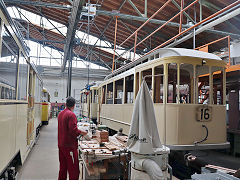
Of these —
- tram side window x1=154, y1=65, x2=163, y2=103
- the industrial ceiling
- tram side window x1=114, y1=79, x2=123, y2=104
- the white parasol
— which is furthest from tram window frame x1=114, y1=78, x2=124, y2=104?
the white parasol

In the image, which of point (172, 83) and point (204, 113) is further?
point (172, 83)

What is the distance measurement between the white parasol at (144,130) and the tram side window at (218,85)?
9.38 feet

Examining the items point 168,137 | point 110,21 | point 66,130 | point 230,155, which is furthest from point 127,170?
point 110,21

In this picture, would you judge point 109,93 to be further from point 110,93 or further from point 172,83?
Answer: point 172,83

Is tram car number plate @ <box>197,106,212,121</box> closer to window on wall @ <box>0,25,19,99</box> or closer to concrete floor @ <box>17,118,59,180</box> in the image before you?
concrete floor @ <box>17,118,59,180</box>

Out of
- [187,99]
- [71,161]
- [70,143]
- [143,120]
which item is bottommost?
[71,161]

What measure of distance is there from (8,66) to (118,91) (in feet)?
14.1

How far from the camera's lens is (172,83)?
4.60 metres

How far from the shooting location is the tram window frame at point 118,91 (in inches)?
262

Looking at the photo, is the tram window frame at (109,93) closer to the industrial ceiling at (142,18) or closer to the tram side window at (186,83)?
the industrial ceiling at (142,18)

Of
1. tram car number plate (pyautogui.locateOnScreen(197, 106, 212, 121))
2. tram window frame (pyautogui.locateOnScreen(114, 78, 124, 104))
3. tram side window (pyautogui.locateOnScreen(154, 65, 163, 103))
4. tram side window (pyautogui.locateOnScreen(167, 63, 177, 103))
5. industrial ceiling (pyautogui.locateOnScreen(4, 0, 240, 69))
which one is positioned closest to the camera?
tram car number plate (pyautogui.locateOnScreen(197, 106, 212, 121))

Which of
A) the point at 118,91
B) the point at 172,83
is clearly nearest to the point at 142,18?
the point at 118,91

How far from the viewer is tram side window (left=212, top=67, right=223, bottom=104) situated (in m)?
4.83

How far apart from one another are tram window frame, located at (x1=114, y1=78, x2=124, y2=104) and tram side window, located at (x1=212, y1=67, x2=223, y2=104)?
8.64 feet
